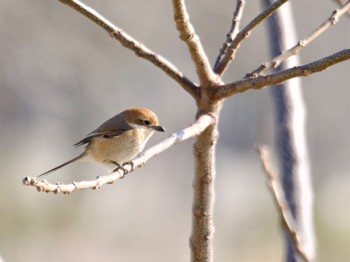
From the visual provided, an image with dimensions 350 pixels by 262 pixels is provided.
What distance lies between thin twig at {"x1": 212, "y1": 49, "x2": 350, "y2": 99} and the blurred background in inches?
268

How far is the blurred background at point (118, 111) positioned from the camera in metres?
9.26

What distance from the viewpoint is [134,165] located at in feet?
4.48

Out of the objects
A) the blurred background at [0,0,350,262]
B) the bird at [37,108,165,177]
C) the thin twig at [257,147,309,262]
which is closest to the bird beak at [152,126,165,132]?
the bird at [37,108,165,177]

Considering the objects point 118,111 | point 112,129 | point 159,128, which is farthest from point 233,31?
point 118,111

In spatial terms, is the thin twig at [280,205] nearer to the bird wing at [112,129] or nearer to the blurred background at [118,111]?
the bird wing at [112,129]

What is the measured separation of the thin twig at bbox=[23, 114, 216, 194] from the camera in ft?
3.69

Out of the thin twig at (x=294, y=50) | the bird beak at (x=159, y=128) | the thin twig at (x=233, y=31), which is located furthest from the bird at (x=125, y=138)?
the thin twig at (x=294, y=50)

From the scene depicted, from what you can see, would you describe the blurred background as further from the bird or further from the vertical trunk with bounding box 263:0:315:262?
the vertical trunk with bounding box 263:0:315:262

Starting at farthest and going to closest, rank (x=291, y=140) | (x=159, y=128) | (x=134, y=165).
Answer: (x=159, y=128) < (x=291, y=140) < (x=134, y=165)

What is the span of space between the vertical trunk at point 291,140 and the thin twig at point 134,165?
66cm

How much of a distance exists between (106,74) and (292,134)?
8645 mm

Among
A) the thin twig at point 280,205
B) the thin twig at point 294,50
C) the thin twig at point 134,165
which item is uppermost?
the thin twig at point 294,50

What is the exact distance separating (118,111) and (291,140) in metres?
8.42

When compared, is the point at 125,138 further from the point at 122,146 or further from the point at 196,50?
the point at 196,50
